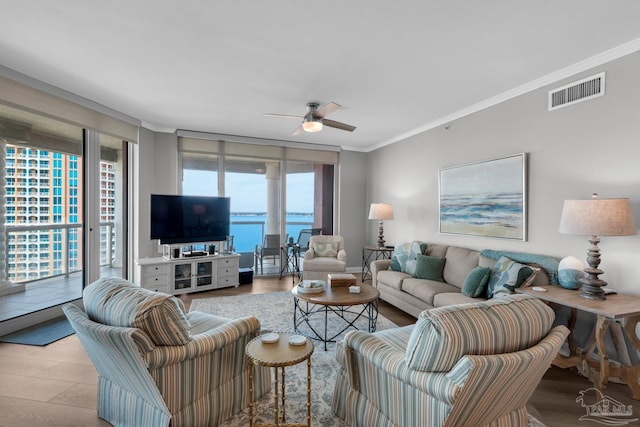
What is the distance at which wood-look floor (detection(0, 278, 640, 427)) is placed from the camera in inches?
77.7

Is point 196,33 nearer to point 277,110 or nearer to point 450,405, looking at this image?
point 277,110

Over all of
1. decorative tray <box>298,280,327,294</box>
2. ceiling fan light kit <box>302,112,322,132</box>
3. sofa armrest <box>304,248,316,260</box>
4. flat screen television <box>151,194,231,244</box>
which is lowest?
decorative tray <box>298,280,327,294</box>

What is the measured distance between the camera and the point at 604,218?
7.44 ft

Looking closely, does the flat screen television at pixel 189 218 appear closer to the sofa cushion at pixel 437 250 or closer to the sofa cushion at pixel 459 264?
the sofa cushion at pixel 437 250

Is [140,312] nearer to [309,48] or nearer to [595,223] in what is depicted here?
[309,48]

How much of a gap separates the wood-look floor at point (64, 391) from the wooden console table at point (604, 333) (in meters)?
0.12

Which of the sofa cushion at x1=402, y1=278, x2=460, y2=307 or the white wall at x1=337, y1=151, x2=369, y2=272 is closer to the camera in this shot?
the sofa cushion at x1=402, y1=278, x2=460, y2=307

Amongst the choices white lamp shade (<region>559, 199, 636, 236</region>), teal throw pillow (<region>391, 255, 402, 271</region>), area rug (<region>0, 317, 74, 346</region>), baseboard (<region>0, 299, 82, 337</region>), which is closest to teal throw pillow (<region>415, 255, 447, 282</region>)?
teal throw pillow (<region>391, 255, 402, 271</region>)

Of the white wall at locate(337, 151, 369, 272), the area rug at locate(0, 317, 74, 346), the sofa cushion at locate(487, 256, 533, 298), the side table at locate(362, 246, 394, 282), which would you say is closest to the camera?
the sofa cushion at locate(487, 256, 533, 298)

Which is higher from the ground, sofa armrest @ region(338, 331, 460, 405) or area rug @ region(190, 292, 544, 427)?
sofa armrest @ region(338, 331, 460, 405)

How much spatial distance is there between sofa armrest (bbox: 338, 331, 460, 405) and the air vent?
9.42 feet

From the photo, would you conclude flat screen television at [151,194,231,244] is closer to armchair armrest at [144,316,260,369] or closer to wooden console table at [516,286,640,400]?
armchair armrest at [144,316,260,369]

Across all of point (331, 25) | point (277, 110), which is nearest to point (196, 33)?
point (331, 25)

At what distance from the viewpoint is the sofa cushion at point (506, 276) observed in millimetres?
2803
